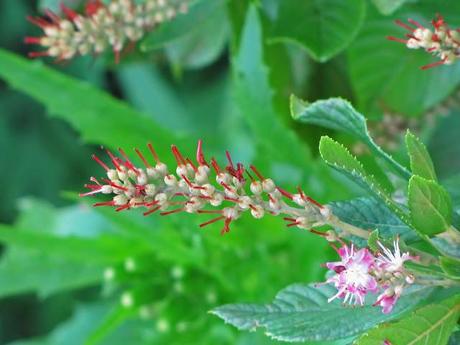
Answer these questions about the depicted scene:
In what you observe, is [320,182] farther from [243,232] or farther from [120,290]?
[120,290]

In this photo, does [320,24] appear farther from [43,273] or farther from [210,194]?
[43,273]

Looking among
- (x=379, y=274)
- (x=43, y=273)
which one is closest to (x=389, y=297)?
(x=379, y=274)

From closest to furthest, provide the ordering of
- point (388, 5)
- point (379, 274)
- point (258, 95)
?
point (379, 274) < point (388, 5) < point (258, 95)

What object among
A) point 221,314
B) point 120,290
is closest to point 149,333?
point 120,290

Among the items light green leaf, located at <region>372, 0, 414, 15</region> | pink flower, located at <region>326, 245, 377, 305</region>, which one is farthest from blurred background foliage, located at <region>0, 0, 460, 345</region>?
pink flower, located at <region>326, 245, 377, 305</region>

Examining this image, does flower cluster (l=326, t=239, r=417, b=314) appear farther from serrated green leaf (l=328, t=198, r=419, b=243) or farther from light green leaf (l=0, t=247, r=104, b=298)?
light green leaf (l=0, t=247, r=104, b=298)

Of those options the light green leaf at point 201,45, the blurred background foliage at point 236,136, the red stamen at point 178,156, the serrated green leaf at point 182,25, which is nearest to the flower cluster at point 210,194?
the red stamen at point 178,156
